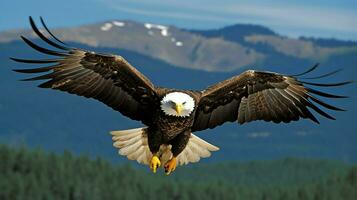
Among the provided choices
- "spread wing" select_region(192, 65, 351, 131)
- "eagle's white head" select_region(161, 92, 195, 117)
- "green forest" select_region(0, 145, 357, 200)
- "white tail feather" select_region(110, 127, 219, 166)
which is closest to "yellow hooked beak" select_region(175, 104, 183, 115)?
"eagle's white head" select_region(161, 92, 195, 117)

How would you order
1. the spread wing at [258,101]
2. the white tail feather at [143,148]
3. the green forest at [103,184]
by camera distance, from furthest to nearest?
the green forest at [103,184]
the white tail feather at [143,148]
the spread wing at [258,101]

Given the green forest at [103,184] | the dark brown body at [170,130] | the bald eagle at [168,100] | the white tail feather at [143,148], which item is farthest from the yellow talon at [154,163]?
the green forest at [103,184]

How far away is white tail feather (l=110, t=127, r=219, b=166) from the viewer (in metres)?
12.2

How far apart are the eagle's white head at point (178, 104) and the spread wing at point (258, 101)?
99cm

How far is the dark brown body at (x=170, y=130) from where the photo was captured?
11.1 m

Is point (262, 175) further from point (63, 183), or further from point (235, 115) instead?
point (235, 115)

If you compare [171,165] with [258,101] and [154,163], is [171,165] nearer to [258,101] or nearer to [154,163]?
[154,163]

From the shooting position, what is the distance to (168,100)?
10.8m

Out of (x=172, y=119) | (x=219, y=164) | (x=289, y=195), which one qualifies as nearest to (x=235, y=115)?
(x=172, y=119)

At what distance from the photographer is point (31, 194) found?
78750 millimetres

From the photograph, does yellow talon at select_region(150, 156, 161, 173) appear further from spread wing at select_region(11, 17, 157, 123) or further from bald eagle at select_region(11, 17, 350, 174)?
spread wing at select_region(11, 17, 157, 123)

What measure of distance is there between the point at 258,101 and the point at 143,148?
1.39 m

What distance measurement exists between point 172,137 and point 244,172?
137992 mm

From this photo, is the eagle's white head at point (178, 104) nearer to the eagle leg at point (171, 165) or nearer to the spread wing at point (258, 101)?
the eagle leg at point (171, 165)
